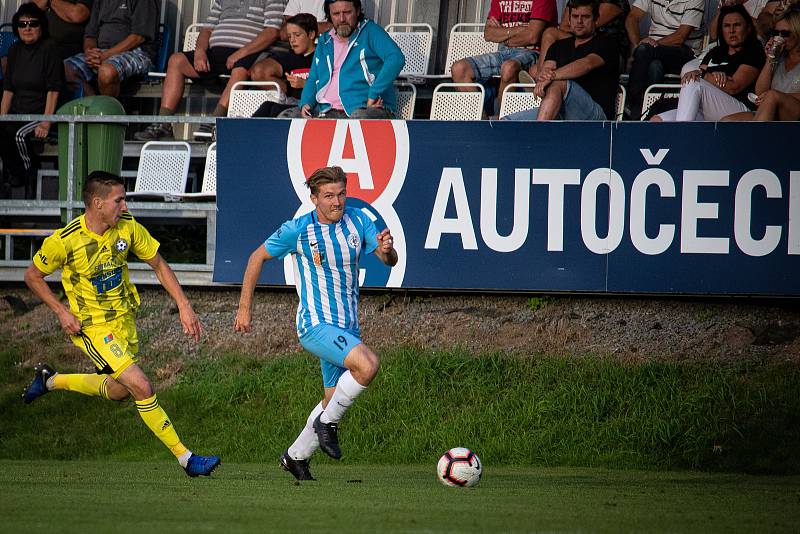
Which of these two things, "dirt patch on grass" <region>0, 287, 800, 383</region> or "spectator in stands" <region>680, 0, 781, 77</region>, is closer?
"dirt patch on grass" <region>0, 287, 800, 383</region>

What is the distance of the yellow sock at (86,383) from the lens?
8.88 meters

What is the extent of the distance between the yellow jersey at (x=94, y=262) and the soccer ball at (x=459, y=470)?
2.74 meters

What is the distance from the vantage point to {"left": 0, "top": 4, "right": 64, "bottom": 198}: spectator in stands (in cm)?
1368

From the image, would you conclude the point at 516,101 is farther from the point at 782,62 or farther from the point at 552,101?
the point at 782,62

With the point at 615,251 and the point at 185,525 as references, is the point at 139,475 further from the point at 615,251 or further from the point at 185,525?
the point at 615,251

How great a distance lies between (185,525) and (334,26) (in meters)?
8.17

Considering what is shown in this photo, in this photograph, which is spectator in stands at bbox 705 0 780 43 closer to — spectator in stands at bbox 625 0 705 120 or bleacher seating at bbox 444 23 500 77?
spectator in stands at bbox 625 0 705 120

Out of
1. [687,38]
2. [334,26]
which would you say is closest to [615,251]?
[687,38]

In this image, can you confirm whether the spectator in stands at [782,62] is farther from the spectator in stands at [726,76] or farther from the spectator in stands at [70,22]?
the spectator in stands at [70,22]

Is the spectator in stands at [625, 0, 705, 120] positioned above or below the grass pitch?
above

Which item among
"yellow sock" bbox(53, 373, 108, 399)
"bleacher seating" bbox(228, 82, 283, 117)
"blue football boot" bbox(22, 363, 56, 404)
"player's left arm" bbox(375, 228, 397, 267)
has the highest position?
"bleacher seating" bbox(228, 82, 283, 117)

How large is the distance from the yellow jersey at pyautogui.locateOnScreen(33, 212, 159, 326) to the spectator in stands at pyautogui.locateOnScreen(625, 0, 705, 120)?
20.1 ft

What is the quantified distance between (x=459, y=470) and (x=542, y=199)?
4.46 m

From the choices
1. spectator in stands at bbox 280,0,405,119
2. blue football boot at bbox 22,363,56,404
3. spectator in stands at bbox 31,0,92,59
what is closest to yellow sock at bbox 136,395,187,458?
blue football boot at bbox 22,363,56,404
